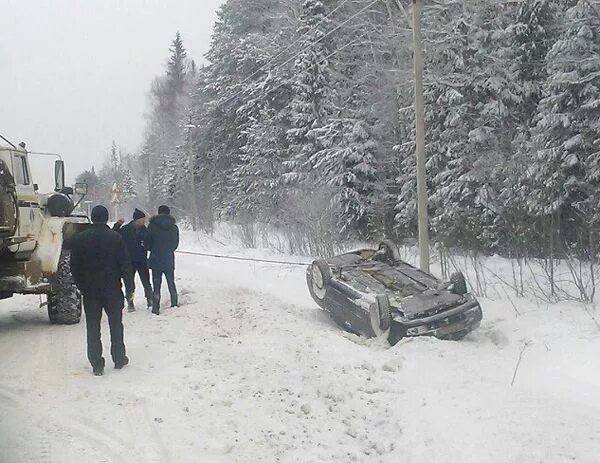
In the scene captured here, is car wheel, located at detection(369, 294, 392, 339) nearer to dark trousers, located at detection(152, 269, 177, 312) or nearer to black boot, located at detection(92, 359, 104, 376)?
dark trousers, located at detection(152, 269, 177, 312)

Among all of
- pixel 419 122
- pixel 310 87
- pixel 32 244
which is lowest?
pixel 32 244

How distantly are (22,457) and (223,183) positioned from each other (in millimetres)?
37775

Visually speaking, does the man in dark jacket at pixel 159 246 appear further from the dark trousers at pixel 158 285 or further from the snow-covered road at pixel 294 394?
the snow-covered road at pixel 294 394

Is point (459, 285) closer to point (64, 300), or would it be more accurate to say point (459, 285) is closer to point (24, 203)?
point (64, 300)

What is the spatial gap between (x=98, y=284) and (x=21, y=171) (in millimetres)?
4571

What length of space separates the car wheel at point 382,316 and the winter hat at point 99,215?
3.83 metres

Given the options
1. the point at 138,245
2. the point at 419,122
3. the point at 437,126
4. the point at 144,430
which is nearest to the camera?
the point at 144,430

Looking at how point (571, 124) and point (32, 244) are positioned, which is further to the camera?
point (571, 124)

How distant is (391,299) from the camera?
29.2 feet

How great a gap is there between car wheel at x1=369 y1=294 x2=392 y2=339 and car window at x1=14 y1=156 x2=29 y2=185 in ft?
19.8

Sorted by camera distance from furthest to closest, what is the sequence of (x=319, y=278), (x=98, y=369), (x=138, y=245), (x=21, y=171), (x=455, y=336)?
1. (x=138, y=245)
2. (x=319, y=278)
3. (x=21, y=171)
4. (x=455, y=336)
5. (x=98, y=369)

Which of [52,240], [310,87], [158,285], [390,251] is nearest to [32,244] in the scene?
[52,240]

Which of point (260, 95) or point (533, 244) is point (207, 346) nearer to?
point (533, 244)

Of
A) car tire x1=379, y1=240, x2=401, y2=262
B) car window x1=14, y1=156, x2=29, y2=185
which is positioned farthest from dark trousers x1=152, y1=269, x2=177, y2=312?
car tire x1=379, y1=240, x2=401, y2=262
